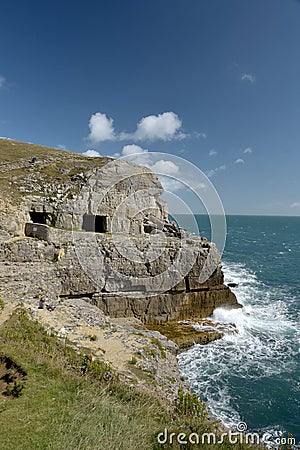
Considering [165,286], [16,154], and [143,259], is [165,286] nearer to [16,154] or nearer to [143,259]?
[143,259]

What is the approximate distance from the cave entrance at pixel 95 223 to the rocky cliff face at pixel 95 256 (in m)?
0.10

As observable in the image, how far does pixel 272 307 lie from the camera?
26.5 m

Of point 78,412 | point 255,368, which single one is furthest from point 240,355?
point 78,412

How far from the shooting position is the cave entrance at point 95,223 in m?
25.6

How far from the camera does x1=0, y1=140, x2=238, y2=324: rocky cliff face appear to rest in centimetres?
1800

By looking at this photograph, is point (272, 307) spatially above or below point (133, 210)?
below

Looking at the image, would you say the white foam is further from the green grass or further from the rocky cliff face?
the green grass

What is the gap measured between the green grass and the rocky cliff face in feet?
25.8

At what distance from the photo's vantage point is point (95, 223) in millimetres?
26828

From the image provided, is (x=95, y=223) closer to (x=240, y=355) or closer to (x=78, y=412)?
(x=240, y=355)

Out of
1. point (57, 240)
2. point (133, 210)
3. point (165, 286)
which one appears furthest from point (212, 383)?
point (133, 210)

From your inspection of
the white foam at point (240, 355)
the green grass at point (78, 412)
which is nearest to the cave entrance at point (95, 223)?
the white foam at point (240, 355)

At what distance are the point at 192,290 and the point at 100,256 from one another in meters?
8.46

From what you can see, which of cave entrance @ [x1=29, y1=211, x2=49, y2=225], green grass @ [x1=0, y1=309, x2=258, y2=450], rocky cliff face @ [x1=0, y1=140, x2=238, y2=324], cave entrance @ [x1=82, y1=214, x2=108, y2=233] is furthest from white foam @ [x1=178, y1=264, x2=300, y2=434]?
cave entrance @ [x1=29, y1=211, x2=49, y2=225]
